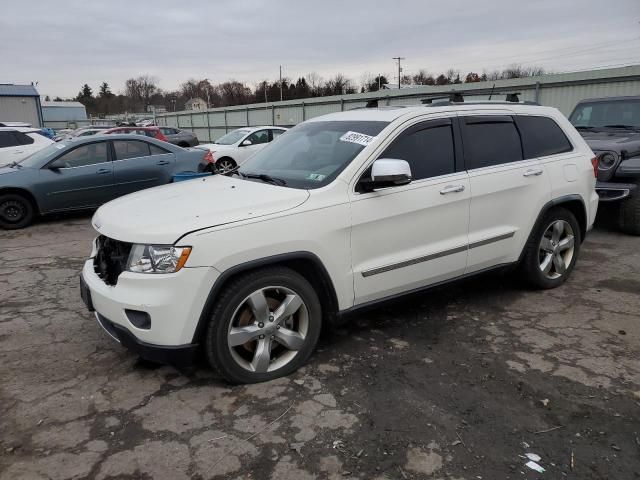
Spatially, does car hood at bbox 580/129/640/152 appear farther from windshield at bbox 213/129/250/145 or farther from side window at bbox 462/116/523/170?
windshield at bbox 213/129/250/145

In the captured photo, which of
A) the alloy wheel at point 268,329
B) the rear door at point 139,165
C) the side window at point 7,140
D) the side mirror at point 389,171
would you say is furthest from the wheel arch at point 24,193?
the side mirror at point 389,171

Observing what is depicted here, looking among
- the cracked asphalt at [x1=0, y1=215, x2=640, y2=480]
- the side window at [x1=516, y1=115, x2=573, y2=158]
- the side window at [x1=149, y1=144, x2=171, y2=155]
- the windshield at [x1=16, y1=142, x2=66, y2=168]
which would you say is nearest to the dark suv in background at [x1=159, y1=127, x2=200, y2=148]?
the side window at [x1=149, y1=144, x2=171, y2=155]

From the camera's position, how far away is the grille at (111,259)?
314 centimetres

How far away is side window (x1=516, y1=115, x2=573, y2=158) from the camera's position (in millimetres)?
4520

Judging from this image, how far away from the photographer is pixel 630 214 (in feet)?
22.6

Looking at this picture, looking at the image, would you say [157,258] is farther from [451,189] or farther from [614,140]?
[614,140]

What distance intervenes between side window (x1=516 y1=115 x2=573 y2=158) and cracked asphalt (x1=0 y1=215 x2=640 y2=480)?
1.39 meters

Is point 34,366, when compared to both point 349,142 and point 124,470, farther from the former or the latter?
point 349,142

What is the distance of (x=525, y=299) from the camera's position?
4.70 m

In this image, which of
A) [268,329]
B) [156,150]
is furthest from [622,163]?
[156,150]

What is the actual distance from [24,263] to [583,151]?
255 inches

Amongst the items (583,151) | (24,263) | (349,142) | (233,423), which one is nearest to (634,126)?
(583,151)

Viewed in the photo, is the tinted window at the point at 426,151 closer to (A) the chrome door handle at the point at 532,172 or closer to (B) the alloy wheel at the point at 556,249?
(A) the chrome door handle at the point at 532,172

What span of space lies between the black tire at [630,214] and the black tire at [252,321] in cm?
551
